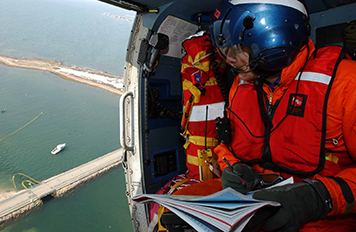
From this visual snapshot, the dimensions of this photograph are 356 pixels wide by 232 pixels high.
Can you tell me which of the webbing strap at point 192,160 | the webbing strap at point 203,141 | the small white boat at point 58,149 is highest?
the webbing strap at point 203,141

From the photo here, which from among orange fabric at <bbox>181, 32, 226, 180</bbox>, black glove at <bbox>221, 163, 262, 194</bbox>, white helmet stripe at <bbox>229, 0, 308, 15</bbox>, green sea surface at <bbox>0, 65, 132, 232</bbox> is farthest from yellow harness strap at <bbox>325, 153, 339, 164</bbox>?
green sea surface at <bbox>0, 65, 132, 232</bbox>

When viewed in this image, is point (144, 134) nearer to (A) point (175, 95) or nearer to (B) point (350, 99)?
(A) point (175, 95)

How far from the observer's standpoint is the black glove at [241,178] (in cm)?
108

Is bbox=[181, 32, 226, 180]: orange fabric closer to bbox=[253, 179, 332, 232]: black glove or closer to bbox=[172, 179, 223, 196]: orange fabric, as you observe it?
bbox=[172, 179, 223, 196]: orange fabric

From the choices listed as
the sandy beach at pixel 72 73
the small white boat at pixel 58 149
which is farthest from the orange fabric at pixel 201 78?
the sandy beach at pixel 72 73

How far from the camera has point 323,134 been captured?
3.11 feet

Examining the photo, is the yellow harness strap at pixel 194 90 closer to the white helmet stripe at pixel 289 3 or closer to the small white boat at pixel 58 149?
the white helmet stripe at pixel 289 3

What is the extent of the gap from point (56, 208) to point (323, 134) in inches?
428

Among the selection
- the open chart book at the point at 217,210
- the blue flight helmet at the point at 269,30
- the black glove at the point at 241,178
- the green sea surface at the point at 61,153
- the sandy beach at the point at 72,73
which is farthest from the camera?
the sandy beach at the point at 72,73

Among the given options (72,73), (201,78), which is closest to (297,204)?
(201,78)

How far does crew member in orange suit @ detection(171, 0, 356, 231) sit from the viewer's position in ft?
2.59

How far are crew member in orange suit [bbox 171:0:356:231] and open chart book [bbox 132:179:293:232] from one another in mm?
136

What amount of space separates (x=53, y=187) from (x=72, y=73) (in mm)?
10099

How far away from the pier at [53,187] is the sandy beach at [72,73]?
6.91 m
